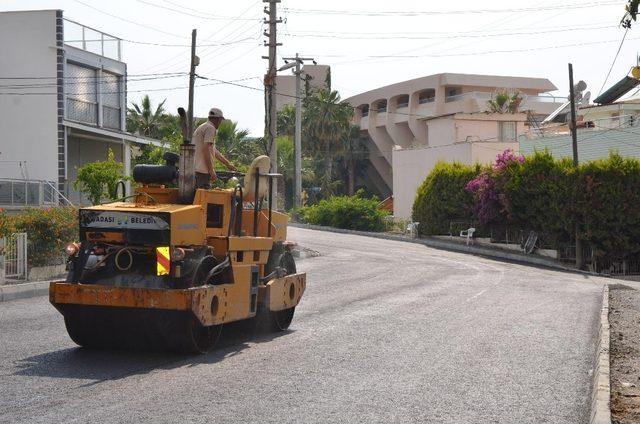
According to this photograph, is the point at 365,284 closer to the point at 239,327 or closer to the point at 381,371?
the point at 239,327

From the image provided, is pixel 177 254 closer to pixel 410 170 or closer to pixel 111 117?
pixel 111 117

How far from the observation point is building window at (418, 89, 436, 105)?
79250mm

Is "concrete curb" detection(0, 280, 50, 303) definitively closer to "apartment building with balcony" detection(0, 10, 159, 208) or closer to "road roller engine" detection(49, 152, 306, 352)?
"road roller engine" detection(49, 152, 306, 352)

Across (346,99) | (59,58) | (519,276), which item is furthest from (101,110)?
(346,99)

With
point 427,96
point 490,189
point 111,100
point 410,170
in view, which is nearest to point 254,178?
point 490,189

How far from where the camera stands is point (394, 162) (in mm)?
61781

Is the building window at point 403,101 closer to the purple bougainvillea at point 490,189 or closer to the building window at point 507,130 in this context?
the building window at point 507,130

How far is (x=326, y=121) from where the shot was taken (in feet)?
247

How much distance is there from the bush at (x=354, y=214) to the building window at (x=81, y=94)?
18.5 metres

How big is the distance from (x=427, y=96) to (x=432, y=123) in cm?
1942

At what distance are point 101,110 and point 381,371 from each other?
3265cm

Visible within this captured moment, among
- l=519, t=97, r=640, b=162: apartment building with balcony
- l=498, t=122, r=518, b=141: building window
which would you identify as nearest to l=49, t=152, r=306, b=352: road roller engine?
l=519, t=97, r=640, b=162: apartment building with balcony

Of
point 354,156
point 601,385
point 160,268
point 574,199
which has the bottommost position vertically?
point 601,385

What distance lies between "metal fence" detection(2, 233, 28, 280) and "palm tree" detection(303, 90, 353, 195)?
179 feet
